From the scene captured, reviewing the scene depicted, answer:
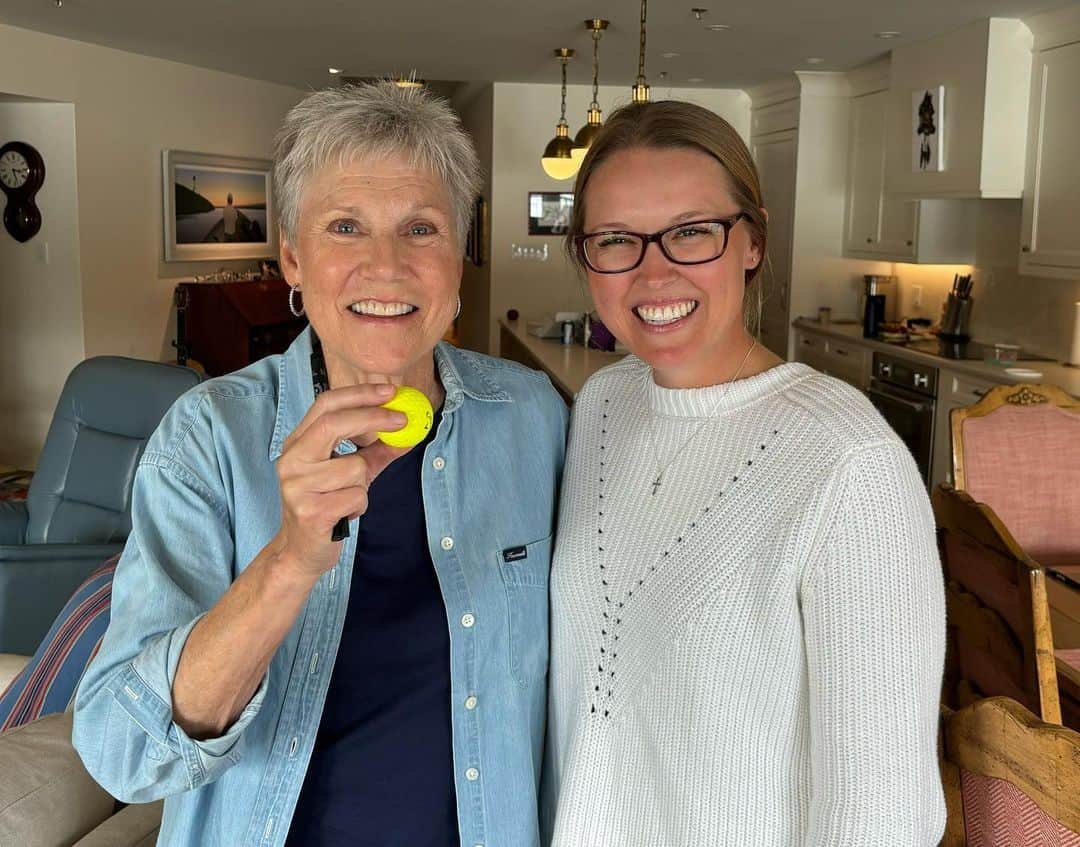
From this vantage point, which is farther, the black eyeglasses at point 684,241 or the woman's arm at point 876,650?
the black eyeglasses at point 684,241

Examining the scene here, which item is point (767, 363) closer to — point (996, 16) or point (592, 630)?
point (592, 630)

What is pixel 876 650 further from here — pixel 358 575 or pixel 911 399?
pixel 911 399

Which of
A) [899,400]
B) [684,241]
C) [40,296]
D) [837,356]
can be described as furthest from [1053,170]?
[40,296]

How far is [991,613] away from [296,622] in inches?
56.7

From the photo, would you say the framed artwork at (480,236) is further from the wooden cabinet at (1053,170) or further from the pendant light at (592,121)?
the wooden cabinet at (1053,170)

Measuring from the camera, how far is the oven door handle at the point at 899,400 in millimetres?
5668

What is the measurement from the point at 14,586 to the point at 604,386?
1946 mm

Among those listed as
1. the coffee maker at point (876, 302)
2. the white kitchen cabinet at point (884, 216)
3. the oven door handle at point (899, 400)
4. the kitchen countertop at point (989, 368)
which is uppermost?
the white kitchen cabinet at point (884, 216)

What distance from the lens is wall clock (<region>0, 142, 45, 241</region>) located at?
7449 mm

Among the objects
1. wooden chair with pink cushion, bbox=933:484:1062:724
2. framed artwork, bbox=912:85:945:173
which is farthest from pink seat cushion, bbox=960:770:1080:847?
framed artwork, bbox=912:85:945:173

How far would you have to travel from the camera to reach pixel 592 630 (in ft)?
4.18

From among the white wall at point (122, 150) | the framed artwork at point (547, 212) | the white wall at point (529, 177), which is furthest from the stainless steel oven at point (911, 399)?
the white wall at point (122, 150)

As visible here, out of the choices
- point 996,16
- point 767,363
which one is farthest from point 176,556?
point 996,16

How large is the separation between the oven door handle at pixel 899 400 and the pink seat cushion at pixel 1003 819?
478 centimetres
